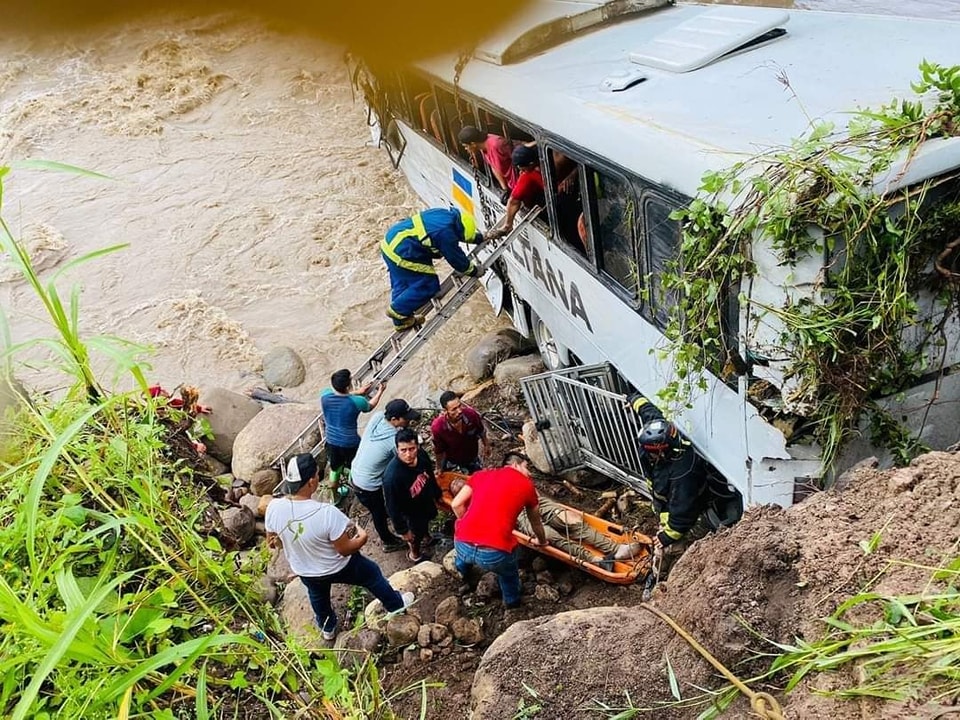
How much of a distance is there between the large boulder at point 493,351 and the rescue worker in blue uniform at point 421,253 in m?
1.63

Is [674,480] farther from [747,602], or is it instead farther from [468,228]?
[468,228]

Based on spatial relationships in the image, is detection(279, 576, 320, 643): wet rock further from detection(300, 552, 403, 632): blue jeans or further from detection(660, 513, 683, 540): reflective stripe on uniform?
detection(660, 513, 683, 540): reflective stripe on uniform

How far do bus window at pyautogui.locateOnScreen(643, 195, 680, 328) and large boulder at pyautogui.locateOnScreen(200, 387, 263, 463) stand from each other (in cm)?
528

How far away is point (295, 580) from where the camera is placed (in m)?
5.15

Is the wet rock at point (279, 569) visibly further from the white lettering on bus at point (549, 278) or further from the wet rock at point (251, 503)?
the white lettering on bus at point (549, 278)

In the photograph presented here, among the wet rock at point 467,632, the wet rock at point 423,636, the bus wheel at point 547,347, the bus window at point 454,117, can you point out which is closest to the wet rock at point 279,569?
the wet rock at point 423,636

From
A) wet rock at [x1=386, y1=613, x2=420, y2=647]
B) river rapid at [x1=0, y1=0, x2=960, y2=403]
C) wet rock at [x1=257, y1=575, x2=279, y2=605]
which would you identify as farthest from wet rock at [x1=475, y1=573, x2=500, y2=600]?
river rapid at [x1=0, y1=0, x2=960, y2=403]

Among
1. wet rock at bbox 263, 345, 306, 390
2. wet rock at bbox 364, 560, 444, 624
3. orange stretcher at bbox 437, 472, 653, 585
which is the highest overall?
orange stretcher at bbox 437, 472, 653, 585

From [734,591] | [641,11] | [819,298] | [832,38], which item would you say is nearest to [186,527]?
[734,591]

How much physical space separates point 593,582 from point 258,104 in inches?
618

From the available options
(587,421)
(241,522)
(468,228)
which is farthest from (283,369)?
(587,421)

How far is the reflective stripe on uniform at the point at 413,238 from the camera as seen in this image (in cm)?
608

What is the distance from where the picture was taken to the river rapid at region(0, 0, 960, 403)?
10.1 m

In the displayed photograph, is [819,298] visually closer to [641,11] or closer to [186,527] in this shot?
[186,527]
